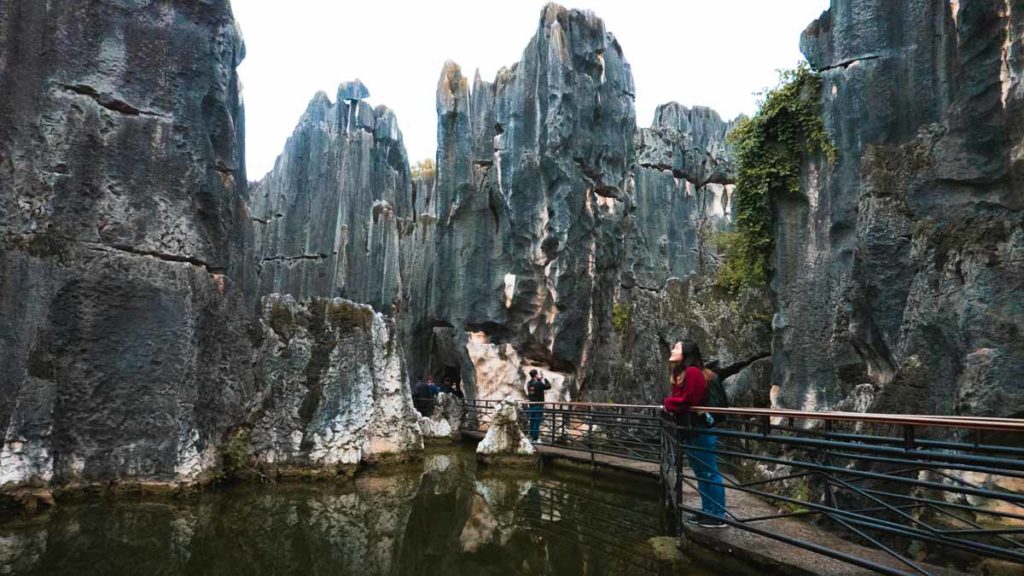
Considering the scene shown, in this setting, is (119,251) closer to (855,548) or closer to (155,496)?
(155,496)

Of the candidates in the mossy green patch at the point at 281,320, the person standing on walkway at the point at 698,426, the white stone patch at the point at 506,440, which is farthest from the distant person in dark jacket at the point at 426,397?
the person standing on walkway at the point at 698,426

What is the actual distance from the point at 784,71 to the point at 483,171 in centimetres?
1257

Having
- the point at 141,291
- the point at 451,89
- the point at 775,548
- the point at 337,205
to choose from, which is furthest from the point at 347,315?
the point at 337,205

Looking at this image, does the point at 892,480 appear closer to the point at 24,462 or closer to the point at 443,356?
the point at 24,462

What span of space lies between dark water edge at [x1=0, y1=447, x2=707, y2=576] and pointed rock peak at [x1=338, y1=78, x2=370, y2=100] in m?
34.0

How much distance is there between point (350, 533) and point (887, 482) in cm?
489

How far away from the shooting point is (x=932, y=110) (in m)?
8.04

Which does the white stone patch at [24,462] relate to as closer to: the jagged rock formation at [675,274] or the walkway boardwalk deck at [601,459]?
the walkway boardwalk deck at [601,459]

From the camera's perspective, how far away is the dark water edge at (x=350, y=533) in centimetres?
494

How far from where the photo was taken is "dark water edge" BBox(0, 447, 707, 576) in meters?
4.94

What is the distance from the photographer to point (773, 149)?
1084cm

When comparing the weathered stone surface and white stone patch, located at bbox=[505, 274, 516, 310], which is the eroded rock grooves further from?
white stone patch, located at bbox=[505, 274, 516, 310]

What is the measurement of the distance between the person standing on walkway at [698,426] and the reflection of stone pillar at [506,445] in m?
5.85

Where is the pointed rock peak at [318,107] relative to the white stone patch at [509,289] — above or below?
above
